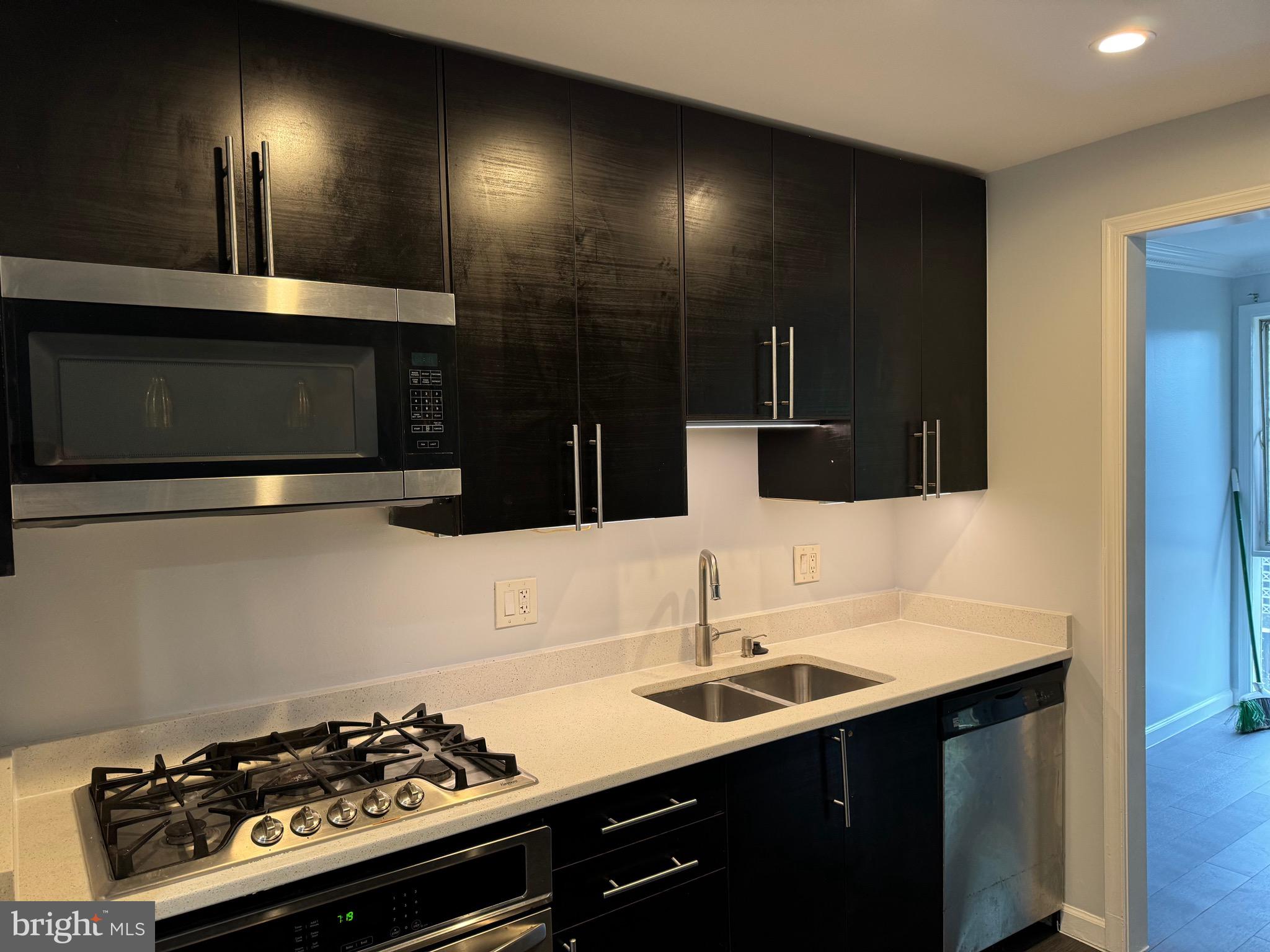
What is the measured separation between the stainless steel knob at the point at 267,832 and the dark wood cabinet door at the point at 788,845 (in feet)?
3.11

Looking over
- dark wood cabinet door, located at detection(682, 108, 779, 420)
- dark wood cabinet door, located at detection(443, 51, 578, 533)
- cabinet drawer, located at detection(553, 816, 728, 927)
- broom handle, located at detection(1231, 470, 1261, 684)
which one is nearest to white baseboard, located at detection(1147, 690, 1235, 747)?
broom handle, located at detection(1231, 470, 1261, 684)

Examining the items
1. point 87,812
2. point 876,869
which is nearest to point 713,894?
point 876,869

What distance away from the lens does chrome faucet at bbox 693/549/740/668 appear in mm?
2594

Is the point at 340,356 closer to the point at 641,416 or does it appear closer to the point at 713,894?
the point at 641,416

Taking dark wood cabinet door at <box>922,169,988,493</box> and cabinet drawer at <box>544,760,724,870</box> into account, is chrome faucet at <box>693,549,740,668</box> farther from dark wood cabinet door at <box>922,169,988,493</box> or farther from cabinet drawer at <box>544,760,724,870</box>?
dark wood cabinet door at <box>922,169,988,493</box>

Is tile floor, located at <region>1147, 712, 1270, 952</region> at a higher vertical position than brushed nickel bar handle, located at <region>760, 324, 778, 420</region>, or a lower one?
lower

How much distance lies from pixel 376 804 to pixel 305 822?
0.12 m

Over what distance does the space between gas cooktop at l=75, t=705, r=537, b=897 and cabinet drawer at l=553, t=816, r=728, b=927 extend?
0.24 meters

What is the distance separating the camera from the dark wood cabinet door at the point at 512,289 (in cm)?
191

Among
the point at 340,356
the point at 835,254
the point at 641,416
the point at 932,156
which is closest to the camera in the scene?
the point at 340,356

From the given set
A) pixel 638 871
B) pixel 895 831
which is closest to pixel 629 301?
pixel 638 871

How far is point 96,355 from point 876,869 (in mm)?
2086

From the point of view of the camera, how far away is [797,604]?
296 cm

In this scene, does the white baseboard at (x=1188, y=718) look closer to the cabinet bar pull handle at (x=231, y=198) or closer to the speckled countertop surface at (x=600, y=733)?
the speckled countertop surface at (x=600, y=733)
